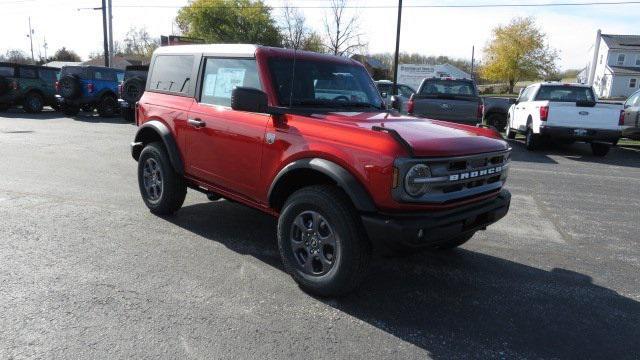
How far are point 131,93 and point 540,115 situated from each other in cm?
1149

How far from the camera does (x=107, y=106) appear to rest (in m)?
18.5

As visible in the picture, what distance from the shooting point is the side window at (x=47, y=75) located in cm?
1923

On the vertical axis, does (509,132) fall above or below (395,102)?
below

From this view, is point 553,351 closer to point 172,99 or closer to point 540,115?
point 172,99

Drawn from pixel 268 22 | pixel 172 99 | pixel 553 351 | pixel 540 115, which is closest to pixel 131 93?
pixel 172 99

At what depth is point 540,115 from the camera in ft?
39.7

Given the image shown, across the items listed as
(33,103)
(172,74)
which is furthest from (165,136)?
(33,103)

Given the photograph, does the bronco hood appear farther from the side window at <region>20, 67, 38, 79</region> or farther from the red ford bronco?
the side window at <region>20, 67, 38, 79</region>

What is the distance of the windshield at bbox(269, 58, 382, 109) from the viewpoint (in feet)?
14.0

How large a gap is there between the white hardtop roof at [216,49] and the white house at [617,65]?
2631 inches

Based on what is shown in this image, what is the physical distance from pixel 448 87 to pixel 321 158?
413 inches

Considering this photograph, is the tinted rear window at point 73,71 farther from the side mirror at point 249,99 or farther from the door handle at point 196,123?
the side mirror at point 249,99

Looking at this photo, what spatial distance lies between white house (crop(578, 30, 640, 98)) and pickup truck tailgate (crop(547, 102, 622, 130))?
2242 inches

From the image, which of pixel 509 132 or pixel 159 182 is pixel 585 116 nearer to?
pixel 509 132
